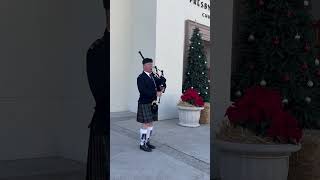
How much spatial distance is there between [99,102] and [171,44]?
0.93m

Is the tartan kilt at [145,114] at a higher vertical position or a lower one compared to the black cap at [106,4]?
lower

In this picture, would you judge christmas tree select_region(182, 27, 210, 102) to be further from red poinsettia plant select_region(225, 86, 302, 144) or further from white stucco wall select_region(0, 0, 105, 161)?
white stucco wall select_region(0, 0, 105, 161)

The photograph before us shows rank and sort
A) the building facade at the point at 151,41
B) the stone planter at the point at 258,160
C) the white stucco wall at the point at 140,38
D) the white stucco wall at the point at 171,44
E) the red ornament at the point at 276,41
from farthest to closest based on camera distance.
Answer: the red ornament at the point at 276,41
the white stucco wall at the point at 171,44
the white stucco wall at the point at 140,38
the building facade at the point at 151,41
the stone planter at the point at 258,160

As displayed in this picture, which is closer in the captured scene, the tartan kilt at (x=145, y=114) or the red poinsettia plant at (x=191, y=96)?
the tartan kilt at (x=145, y=114)

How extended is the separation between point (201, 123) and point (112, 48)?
4.16ft

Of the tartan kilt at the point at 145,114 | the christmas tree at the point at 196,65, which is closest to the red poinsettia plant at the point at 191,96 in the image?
the christmas tree at the point at 196,65

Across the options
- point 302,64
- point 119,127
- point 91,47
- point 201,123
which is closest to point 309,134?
point 302,64

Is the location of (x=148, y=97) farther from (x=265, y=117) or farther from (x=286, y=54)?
(x=286, y=54)

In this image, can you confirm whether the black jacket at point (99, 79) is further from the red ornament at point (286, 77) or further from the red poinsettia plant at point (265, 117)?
the red ornament at point (286, 77)

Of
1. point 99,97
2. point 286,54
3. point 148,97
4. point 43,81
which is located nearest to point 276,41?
point 286,54

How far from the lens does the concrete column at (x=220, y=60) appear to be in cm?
484

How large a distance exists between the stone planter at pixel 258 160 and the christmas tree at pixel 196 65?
71cm

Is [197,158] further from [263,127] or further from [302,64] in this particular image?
[302,64]

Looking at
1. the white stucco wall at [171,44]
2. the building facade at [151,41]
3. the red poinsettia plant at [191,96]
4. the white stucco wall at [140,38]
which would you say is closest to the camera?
the building facade at [151,41]
